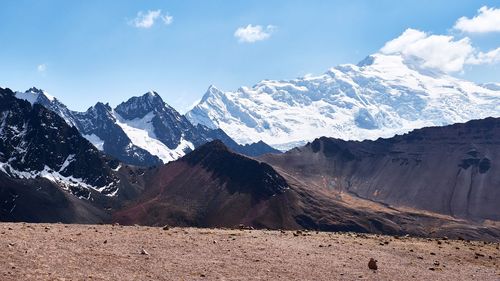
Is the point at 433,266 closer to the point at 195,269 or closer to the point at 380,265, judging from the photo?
the point at 380,265

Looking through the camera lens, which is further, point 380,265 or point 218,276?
point 380,265

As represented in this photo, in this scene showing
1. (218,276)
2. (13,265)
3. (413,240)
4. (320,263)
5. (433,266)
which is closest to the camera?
(13,265)

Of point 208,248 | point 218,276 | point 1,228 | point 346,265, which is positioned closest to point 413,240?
point 346,265

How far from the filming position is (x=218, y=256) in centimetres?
2839

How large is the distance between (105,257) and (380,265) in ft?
49.6

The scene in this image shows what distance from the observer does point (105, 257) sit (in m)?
25.5

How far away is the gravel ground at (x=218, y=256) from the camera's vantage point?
77.1 feet

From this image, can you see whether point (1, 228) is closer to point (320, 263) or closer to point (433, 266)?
point (320, 263)

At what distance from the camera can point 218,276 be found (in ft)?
80.1

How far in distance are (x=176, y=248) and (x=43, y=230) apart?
8.45 metres

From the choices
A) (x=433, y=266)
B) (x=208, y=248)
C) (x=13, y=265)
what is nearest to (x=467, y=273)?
(x=433, y=266)

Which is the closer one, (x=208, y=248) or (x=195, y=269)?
(x=195, y=269)

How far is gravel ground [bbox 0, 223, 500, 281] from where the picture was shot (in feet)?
77.1

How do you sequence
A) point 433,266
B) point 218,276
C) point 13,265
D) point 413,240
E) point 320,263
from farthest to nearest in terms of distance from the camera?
point 413,240
point 433,266
point 320,263
point 218,276
point 13,265
